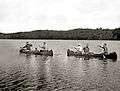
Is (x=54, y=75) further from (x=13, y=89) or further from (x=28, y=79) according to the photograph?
(x=13, y=89)

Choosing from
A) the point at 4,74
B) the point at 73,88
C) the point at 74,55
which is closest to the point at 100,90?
the point at 73,88

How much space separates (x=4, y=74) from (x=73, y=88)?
46.6 ft

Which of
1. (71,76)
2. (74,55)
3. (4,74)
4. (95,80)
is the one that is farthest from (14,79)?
(74,55)

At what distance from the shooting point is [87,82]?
3378 cm

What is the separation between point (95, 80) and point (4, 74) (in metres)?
14.6

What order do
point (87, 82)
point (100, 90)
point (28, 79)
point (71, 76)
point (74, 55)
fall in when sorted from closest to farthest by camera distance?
point (100, 90) → point (87, 82) → point (28, 79) → point (71, 76) → point (74, 55)

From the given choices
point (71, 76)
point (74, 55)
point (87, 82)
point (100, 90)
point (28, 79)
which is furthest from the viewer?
point (74, 55)

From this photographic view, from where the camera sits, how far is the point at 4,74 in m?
39.8

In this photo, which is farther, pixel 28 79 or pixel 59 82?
pixel 28 79

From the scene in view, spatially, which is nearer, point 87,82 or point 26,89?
point 26,89

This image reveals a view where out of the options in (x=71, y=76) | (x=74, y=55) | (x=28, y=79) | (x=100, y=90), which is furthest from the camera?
(x=74, y=55)

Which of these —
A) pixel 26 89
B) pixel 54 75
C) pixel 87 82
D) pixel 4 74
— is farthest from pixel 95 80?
pixel 4 74

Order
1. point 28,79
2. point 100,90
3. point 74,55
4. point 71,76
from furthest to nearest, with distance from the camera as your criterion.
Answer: point 74,55
point 71,76
point 28,79
point 100,90

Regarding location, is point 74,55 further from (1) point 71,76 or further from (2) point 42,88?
(2) point 42,88
